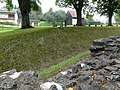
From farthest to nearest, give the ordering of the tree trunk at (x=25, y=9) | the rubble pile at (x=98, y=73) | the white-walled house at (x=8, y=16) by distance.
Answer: the white-walled house at (x=8, y=16) < the tree trunk at (x=25, y=9) < the rubble pile at (x=98, y=73)

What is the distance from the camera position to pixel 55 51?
14.0 metres

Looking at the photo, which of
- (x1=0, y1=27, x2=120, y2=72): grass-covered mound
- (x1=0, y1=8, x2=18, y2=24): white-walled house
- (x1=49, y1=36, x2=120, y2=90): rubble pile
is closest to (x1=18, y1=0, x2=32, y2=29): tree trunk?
(x1=0, y1=27, x2=120, y2=72): grass-covered mound

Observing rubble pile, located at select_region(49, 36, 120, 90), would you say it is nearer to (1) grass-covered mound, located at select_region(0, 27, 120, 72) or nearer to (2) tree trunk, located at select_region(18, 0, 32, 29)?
(1) grass-covered mound, located at select_region(0, 27, 120, 72)

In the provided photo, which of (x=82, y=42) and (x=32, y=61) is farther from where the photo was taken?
(x=82, y=42)

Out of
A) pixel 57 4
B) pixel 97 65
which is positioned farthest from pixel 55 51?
pixel 57 4

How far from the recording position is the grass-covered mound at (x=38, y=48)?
12062mm

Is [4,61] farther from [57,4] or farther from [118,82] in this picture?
[57,4]

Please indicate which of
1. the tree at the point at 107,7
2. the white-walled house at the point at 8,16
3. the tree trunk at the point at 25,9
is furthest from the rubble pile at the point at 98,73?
the white-walled house at the point at 8,16

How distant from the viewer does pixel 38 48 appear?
545 inches

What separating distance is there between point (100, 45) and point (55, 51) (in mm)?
5489

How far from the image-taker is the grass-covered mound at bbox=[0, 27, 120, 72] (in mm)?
12062

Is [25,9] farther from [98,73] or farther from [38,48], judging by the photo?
[98,73]

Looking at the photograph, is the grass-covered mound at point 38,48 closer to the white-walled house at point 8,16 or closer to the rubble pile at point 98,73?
the rubble pile at point 98,73

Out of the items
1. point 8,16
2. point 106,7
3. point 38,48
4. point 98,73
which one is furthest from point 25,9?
point 8,16
